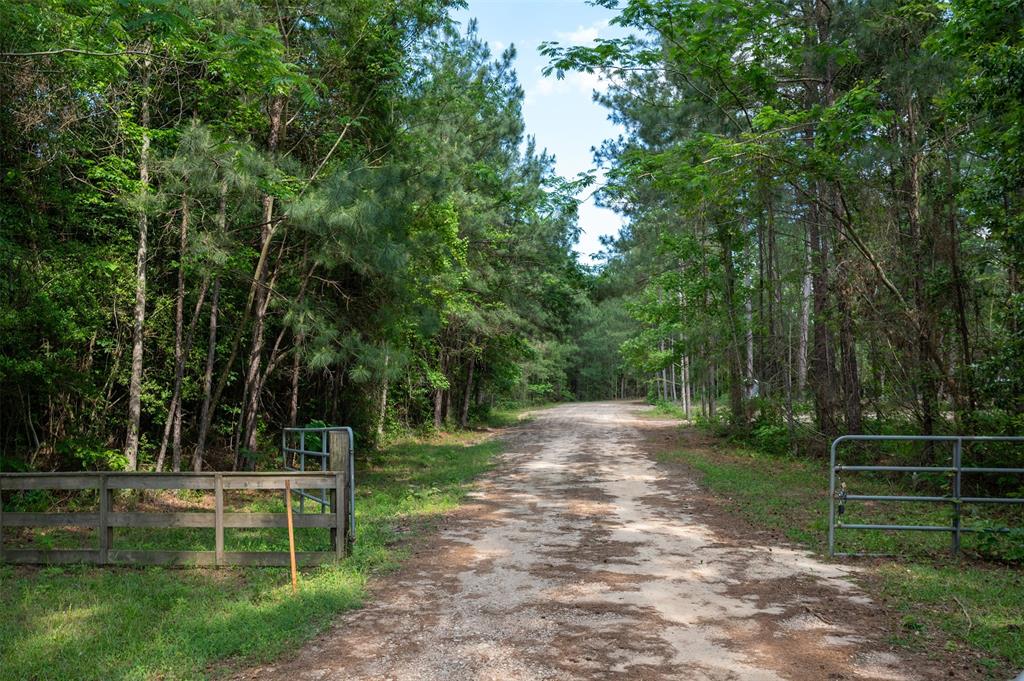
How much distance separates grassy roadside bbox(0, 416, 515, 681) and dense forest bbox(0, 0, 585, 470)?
3304mm

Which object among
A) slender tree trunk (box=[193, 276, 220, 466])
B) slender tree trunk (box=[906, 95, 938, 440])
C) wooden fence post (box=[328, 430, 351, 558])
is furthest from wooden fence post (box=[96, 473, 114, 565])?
slender tree trunk (box=[906, 95, 938, 440])

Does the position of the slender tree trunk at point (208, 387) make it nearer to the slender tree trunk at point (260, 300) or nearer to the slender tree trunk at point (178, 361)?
the slender tree trunk at point (178, 361)

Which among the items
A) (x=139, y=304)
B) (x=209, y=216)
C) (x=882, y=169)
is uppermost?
(x=882, y=169)

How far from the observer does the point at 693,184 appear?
1006 centimetres

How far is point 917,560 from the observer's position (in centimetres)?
719

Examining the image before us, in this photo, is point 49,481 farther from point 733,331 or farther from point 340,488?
point 733,331

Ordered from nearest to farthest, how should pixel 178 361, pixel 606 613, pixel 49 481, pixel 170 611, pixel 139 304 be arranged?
pixel 606 613 → pixel 170 611 → pixel 49 481 → pixel 139 304 → pixel 178 361

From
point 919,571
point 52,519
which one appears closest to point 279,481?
point 52,519

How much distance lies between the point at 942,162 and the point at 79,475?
42.4 feet

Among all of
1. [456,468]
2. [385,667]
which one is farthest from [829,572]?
[456,468]

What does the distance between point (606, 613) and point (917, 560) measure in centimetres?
400

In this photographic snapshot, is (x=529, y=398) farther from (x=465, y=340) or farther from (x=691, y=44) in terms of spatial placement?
(x=691, y=44)

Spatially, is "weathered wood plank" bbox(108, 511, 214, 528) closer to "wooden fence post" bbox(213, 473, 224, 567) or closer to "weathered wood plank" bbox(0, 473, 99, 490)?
"wooden fence post" bbox(213, 473, 224, 567)

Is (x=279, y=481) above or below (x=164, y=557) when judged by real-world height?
above
